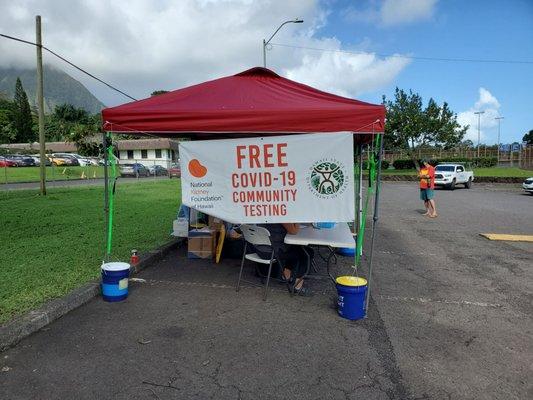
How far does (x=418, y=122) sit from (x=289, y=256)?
142ft

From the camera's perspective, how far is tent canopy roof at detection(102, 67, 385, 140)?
15.1 feet

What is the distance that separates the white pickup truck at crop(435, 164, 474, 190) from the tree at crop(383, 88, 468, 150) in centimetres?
1678

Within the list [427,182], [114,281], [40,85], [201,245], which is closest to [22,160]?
[40,85]

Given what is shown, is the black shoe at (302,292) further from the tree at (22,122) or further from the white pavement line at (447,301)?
the tree at (22,122)

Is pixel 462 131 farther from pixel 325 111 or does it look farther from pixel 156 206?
pixel 325 111

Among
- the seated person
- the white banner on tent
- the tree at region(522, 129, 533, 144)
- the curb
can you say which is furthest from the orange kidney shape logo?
the tree at region(522, 129, 533, 144)

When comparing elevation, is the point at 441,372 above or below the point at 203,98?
below

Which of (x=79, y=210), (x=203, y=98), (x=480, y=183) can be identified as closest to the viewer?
(x=203, y=98)

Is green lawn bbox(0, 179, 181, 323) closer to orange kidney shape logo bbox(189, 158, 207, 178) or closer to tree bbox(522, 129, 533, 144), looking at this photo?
orange kidney shape logo bbox(189, 158, 207, 178)

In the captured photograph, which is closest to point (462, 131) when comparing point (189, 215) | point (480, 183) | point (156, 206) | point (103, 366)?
point (480, 183)

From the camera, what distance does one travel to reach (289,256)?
5316mm

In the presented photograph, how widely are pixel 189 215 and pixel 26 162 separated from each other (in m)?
45.6

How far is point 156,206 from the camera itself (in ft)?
44.3

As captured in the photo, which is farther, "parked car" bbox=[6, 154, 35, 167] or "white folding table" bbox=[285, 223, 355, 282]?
"parked car" bbox=[6, 154, 35, 167]
